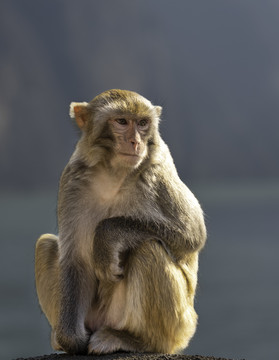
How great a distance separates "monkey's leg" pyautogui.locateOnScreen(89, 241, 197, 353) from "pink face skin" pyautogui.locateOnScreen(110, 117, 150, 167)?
3.30ft

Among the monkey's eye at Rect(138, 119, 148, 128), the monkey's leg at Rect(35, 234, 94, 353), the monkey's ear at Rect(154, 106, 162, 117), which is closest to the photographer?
the monkey's eye at Rect(138, 119, 148, 128)

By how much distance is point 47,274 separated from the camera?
9383mm

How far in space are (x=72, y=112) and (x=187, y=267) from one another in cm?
236

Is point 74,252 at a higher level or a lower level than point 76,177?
lower

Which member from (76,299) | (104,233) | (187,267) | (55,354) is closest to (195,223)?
(187,267)

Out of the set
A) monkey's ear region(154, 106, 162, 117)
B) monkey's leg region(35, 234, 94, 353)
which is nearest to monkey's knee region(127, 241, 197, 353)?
monkey's leg region(35, 234, 94, 353)

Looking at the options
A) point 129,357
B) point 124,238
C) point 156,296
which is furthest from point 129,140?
point 129,357

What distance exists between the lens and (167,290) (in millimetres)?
8352

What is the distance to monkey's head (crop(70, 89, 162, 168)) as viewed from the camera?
827cm

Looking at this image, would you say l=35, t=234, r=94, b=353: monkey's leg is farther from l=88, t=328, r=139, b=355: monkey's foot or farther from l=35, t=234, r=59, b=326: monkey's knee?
l=88, t=328, r=139, b=355: monkey's foot

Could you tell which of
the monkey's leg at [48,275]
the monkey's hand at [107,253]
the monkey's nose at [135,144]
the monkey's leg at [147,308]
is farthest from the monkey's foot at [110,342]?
the monkey's nose at [135,144]

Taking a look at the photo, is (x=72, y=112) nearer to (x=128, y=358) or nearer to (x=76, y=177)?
(x=76, y=177)

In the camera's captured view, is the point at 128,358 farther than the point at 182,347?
No

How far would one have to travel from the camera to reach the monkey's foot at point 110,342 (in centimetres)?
847
